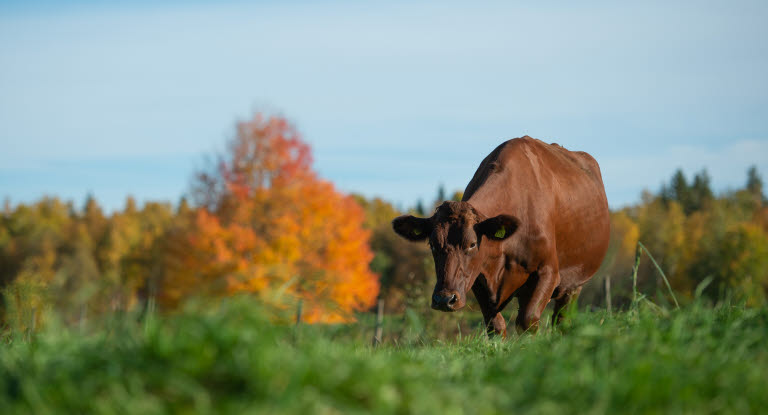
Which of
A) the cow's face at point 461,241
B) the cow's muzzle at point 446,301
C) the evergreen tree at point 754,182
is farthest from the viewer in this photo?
the evergreen tree at point 754,182

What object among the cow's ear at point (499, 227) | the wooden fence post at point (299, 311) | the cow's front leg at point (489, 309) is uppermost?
the cow's ear at point (499, 227)

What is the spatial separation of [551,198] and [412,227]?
1.55 m

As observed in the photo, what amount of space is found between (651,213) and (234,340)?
87.2m

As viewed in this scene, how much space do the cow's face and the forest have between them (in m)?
1.00

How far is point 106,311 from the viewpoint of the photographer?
10.4ft

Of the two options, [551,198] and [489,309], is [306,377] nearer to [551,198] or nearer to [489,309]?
[489,309]

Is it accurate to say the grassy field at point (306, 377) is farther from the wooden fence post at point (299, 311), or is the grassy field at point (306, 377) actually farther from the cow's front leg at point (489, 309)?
the cow's front leg at point (489, 309)

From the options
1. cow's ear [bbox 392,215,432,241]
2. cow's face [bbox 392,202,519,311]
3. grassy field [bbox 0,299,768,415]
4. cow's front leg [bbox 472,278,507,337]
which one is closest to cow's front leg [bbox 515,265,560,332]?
cow's front leg [bbox 472,278,507,337]

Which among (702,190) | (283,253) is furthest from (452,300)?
(702,190)

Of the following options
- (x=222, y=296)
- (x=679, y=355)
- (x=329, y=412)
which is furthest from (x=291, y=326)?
(x=679, y=355)

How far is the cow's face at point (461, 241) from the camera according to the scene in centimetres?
644

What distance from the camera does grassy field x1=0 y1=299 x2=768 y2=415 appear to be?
2.38m

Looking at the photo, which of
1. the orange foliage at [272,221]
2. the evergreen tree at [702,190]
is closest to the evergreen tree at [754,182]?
the evergreen tree at [702,190]

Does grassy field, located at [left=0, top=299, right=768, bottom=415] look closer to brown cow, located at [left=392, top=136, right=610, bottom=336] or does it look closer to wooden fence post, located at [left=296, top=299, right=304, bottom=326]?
wooden fence post, located at [left=296, top=299, right=304, bottom=326]
